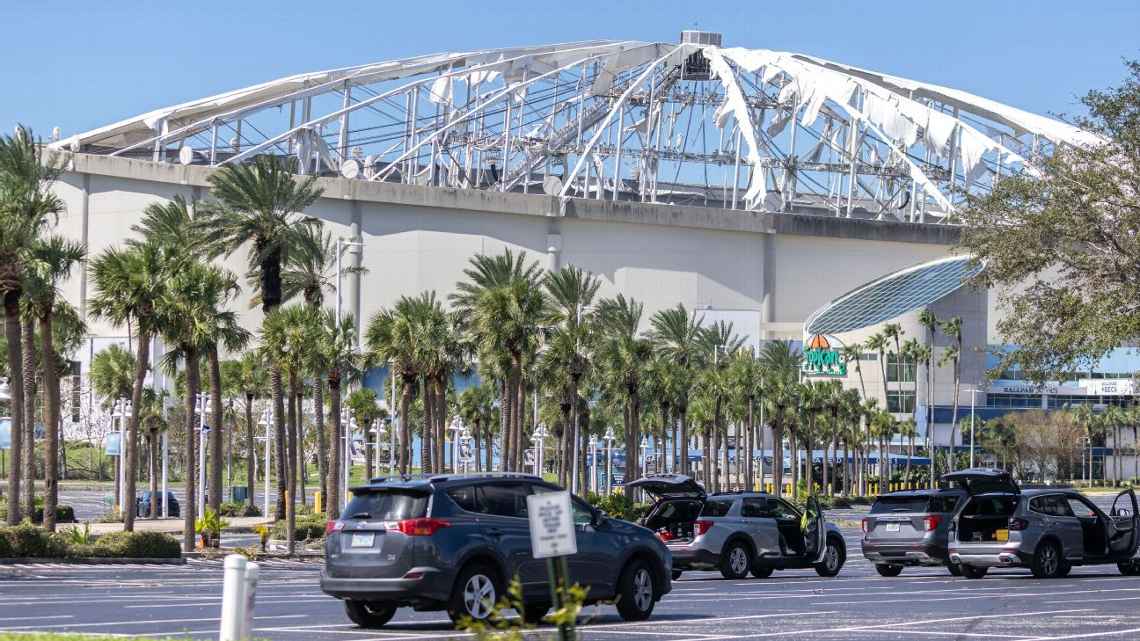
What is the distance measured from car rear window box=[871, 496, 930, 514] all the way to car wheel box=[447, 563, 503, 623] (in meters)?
15.7

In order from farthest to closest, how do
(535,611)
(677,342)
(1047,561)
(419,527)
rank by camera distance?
(677,342) → (1047,561) → (535,611) → (419,527)

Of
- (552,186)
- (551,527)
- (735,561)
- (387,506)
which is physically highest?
(552,186)

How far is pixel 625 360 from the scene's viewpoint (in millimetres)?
72750

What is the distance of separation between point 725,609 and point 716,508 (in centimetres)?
945

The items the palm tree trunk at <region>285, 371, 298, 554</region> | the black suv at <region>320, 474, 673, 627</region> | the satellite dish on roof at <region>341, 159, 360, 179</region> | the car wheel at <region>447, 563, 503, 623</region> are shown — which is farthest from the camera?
the satellite dish on roof at <region>341, 159, 360, 179</region>

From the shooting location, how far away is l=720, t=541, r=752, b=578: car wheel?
30781mm

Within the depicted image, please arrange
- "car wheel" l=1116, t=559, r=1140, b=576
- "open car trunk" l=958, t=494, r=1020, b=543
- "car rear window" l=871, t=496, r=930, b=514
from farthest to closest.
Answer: "car rear window" l=871, t=496, r=930, b=514 → "car wheel" l=1116, t=559, r=1140, b=576 → "open car trunk" l=958, t=494, r=1020, b=543

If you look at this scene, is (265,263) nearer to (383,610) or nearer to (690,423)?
(383,610)

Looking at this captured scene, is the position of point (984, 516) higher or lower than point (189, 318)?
lower

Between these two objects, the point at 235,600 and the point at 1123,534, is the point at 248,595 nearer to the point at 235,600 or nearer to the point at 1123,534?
the point at 235,600

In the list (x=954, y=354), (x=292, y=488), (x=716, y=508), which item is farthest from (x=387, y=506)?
(x=954, y=354)

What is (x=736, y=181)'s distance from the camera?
128250mm

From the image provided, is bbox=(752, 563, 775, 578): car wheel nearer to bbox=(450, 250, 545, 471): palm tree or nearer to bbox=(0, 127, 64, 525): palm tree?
bbox=(0, 127, 64, 525): palm tree

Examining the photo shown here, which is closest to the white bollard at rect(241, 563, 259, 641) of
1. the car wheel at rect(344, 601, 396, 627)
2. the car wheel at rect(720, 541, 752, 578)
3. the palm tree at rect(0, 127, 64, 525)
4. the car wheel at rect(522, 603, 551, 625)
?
the car wheel at rect(344, 601, 396, 627)
